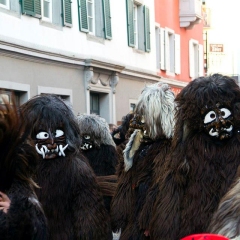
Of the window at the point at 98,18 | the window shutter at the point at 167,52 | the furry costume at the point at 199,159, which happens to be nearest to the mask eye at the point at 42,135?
the furry costume at the point at 199,159

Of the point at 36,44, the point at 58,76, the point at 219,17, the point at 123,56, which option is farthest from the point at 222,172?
the point at 219,17

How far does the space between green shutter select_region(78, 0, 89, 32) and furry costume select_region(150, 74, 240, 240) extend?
1528cm

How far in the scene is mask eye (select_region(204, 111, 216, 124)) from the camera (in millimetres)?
6355

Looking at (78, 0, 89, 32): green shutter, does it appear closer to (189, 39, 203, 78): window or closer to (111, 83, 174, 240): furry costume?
(189, 39, 203, 78): window

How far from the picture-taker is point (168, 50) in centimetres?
3164

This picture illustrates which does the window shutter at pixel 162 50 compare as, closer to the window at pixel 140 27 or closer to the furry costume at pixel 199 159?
the window at pixel 140 27

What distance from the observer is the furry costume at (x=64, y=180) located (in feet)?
23.2

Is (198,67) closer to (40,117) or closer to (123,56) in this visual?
(123,56)

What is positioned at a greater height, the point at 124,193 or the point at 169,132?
the point at 169,132

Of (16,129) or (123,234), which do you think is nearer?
(16,129)

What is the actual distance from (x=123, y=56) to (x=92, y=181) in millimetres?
18393

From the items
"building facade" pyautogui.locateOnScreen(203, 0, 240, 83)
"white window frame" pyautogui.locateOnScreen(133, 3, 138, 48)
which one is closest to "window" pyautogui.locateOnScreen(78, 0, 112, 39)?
"white window frame" pyautogui.locateOnScreen(133, 3, 138, 48)

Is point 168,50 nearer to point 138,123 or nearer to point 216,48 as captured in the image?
point 216,48

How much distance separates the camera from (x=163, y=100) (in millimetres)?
7598
